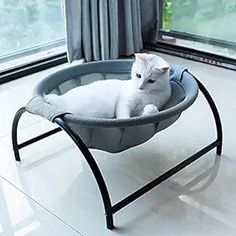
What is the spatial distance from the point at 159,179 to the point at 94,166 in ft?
1.00

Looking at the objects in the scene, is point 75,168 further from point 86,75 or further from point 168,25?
point 168,25

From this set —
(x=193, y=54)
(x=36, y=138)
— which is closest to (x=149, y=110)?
(x=36, y=138)

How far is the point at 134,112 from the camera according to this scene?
1856 millimetres

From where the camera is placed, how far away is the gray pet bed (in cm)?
159

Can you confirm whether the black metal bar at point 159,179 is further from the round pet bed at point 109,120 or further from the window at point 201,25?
the window at point 201,25

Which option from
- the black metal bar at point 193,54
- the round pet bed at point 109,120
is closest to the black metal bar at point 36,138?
the round pet bed at point 109,120

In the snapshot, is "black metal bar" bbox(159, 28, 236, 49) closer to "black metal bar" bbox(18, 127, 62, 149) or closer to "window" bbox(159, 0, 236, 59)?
"window" bbox(159, 0, 236, 59)

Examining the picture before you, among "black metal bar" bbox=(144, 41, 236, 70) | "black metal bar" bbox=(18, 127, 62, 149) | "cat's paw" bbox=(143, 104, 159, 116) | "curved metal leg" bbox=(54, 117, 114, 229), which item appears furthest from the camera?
"black metal bar" bbox=(144, 41, 236, 70)

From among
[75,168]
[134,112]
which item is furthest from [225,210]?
[75,168]

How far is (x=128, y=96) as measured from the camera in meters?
1.86

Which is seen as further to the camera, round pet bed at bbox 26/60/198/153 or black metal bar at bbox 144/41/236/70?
black metal bar at bbox 144/41/236/70

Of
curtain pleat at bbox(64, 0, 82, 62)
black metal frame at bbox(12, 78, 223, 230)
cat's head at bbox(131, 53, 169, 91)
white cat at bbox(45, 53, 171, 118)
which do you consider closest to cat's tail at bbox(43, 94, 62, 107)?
white cat at bbox(45, 53, 171, 118)

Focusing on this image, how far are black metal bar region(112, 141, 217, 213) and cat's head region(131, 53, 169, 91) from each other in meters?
0.33

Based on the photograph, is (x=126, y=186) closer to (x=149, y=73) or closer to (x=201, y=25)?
(x=149, y=73)
